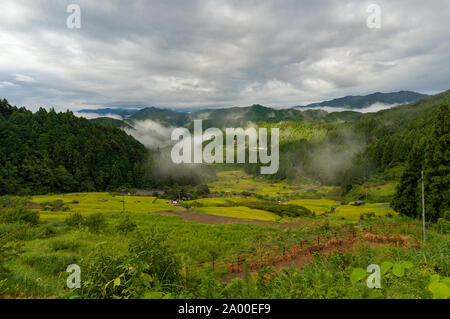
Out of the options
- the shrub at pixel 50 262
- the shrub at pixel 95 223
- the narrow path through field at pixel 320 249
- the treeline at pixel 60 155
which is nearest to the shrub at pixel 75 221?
the shrub at pixel 95 223

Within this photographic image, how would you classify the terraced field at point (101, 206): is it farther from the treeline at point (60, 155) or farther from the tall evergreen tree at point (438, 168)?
the tall evergreen tree at point (438, 168)

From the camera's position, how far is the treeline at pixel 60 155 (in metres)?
94.1

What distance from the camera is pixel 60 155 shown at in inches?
4333

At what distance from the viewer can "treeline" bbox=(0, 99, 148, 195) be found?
94.1 m

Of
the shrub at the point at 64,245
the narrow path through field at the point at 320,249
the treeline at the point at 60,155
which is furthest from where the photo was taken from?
the treeline at the point at 60,155

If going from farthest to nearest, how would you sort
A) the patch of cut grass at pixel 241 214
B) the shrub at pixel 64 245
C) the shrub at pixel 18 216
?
the patch of cut grass at pixel 241 214
the shrub at pixel 18 216
the shrub at pixel 64 245

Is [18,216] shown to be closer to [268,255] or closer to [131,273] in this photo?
[268,255]

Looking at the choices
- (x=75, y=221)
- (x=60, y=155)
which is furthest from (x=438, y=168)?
(x=60, y=155)

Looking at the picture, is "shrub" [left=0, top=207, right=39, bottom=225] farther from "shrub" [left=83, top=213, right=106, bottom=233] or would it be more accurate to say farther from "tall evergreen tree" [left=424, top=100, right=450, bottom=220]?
"tall evergreen tree" [left=424, top=100, right=450, bottom=220]

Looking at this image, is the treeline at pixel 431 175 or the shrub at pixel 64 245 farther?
the treeline at pixel 431 175

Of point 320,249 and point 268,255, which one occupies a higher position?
point 320,249

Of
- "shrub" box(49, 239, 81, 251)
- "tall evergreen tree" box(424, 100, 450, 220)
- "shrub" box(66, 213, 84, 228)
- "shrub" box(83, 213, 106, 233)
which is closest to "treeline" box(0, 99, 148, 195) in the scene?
"shrub" box(66, 213, 84, 228)
